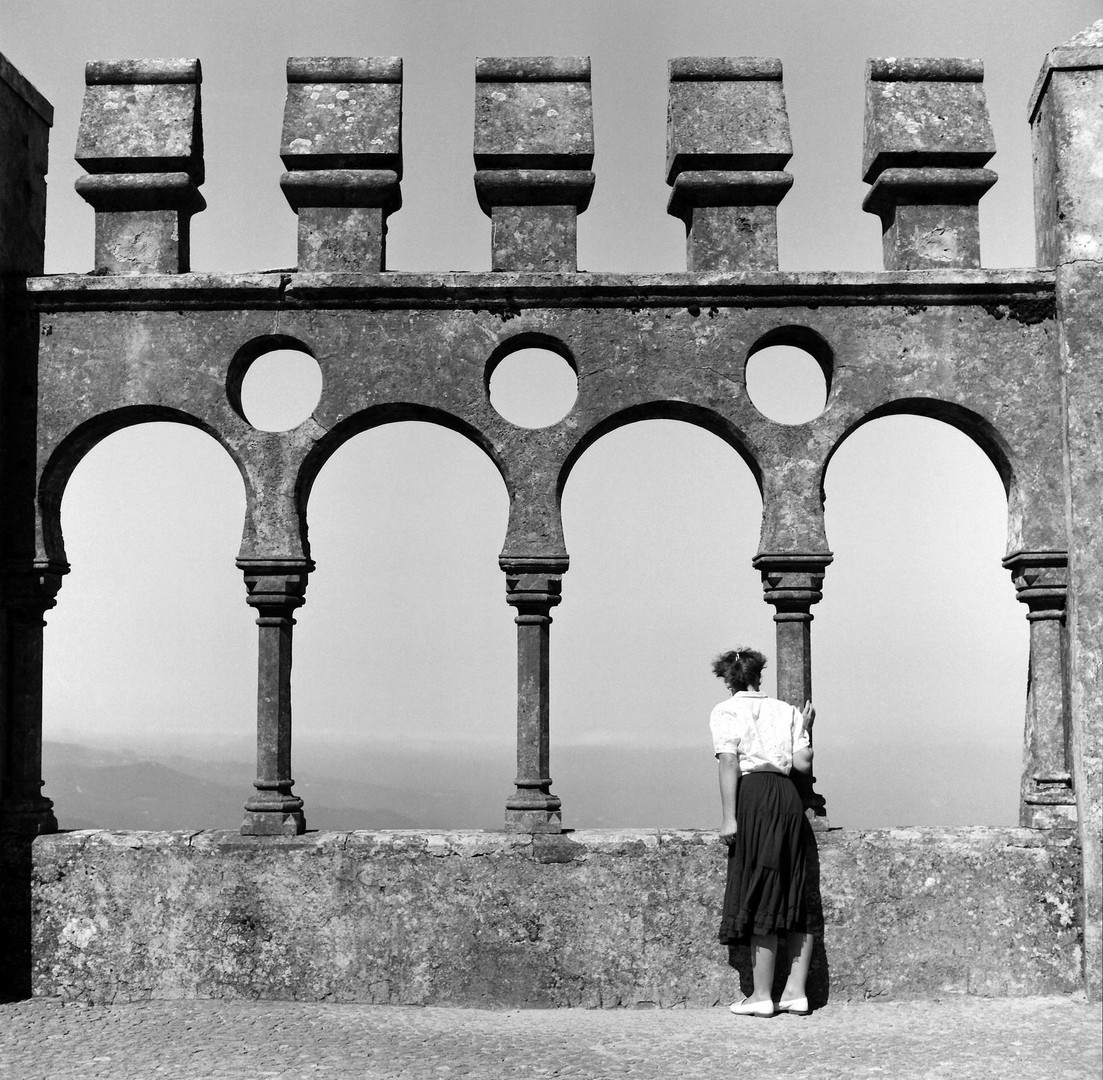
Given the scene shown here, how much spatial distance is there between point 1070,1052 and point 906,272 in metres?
3.96

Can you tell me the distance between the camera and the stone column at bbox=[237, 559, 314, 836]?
714cm

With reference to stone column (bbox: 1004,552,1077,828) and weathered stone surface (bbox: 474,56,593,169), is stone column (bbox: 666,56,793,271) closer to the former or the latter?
weathered stone surface (bbox: 474,56,593,169)

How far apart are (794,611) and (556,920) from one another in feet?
6.68

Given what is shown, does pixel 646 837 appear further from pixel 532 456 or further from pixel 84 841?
pixel 84 841

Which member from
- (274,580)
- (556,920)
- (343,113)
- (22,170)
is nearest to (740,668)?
(556,920)

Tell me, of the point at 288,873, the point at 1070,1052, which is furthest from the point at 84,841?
the point at 1070,1052

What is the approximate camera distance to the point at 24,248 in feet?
24.8

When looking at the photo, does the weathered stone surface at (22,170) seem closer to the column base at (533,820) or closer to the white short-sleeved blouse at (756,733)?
the column base at (533,820)

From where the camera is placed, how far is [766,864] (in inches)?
255

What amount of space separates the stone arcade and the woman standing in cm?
32

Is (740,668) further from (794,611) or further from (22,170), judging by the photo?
(22,170)

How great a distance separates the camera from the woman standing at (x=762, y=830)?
6484 millimetres

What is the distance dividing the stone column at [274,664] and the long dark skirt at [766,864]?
233 cm

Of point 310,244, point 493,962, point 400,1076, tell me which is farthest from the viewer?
point 310,244
